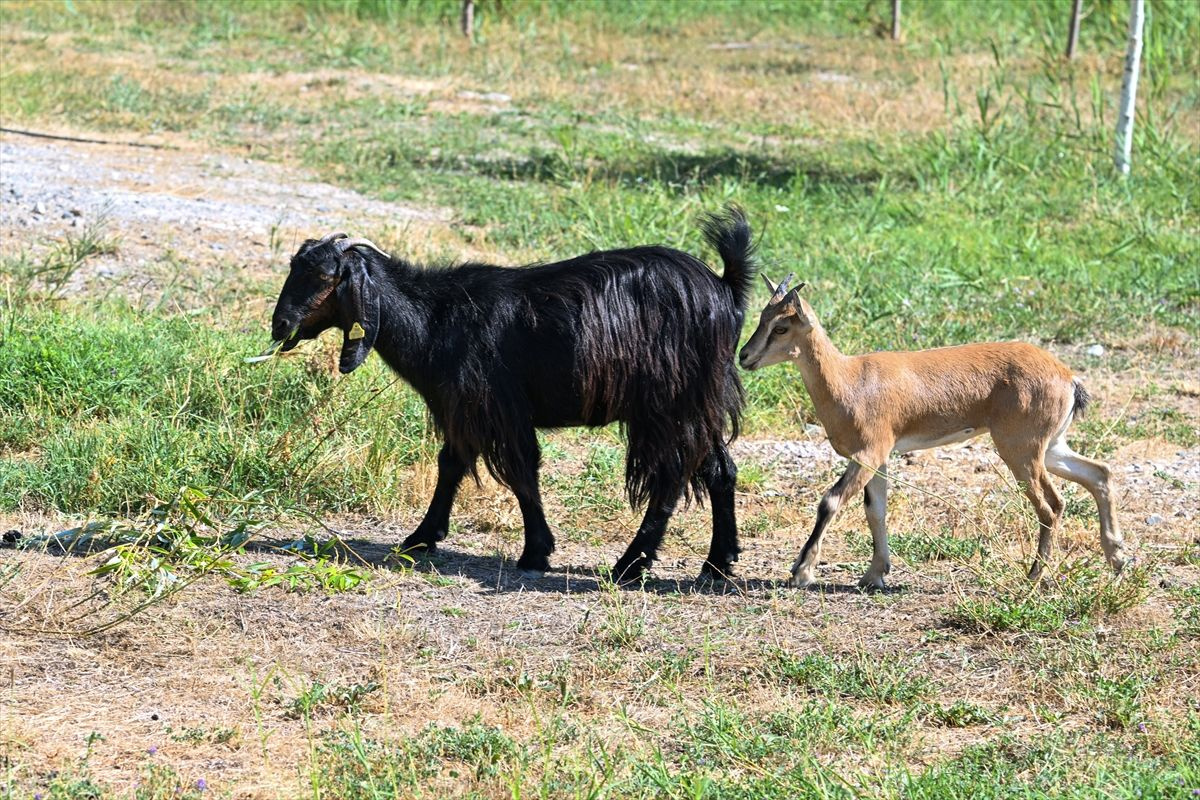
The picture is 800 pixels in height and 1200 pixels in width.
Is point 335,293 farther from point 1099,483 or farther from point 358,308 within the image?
point 1099,483

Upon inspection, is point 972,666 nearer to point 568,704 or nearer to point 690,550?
point 568,704

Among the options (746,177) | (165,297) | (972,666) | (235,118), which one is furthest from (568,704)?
(235,118)

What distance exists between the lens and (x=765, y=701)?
5051 millimetres

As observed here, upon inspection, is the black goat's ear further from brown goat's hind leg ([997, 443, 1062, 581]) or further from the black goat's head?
brown goat's hind leg ([997, 443, 1062, 581])

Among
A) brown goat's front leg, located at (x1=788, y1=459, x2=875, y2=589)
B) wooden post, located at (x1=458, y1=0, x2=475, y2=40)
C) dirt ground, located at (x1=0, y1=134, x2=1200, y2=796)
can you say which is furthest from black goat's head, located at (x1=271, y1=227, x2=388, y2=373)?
wooden post, located at (x1=458, y1=0, x2=475, y2=40)

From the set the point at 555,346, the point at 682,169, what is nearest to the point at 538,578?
the point at 555,346

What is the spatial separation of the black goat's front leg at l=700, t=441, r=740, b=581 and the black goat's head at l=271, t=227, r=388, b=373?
5.01ft

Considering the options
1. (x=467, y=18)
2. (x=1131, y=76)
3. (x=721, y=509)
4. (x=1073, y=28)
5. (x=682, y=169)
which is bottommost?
(x=721, y=509)

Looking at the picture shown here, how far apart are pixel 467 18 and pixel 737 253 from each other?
15.4 m

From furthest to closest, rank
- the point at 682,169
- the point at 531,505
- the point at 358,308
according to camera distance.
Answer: the point at 682,169 < the point at 531,505 < the point at 358,308

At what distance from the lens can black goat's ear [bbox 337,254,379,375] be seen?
6.24 meters

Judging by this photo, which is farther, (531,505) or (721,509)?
(721,509)

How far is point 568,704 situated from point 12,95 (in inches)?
462

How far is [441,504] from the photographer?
658cm
